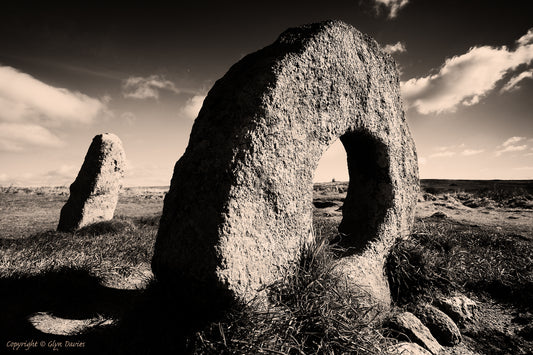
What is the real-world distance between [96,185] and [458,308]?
310 inches

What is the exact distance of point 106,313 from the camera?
9.70ft

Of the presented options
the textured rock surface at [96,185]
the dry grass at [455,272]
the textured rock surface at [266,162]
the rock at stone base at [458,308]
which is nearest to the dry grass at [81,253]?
the textured rock surface at [96,185]

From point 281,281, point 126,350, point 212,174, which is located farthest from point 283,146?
point 126,350

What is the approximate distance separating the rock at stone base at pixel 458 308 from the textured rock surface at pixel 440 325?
251 mm

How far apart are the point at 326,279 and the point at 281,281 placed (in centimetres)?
43

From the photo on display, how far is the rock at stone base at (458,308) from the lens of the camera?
10.4ft

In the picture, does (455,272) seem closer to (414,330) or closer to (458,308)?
(458,308)

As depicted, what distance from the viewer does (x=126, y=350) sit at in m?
2.08

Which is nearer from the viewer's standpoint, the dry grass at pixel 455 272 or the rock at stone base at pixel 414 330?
the rock at stone base at pixel 414 330

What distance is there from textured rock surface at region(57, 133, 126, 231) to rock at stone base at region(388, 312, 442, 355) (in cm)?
731

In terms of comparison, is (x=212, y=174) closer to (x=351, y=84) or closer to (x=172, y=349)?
(x=172, y=349)

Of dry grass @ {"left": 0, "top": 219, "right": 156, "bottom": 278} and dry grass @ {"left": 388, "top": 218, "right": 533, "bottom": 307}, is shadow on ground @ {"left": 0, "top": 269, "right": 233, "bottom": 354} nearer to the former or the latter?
dry grass @ {"left": 0, "top": 219, "right": 156, "bottom": 278}

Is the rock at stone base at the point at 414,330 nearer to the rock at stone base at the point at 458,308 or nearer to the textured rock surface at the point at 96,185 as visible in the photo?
the rock at stone base at the point at 458,308

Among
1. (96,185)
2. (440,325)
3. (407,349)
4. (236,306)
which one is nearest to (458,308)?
(440,325)
